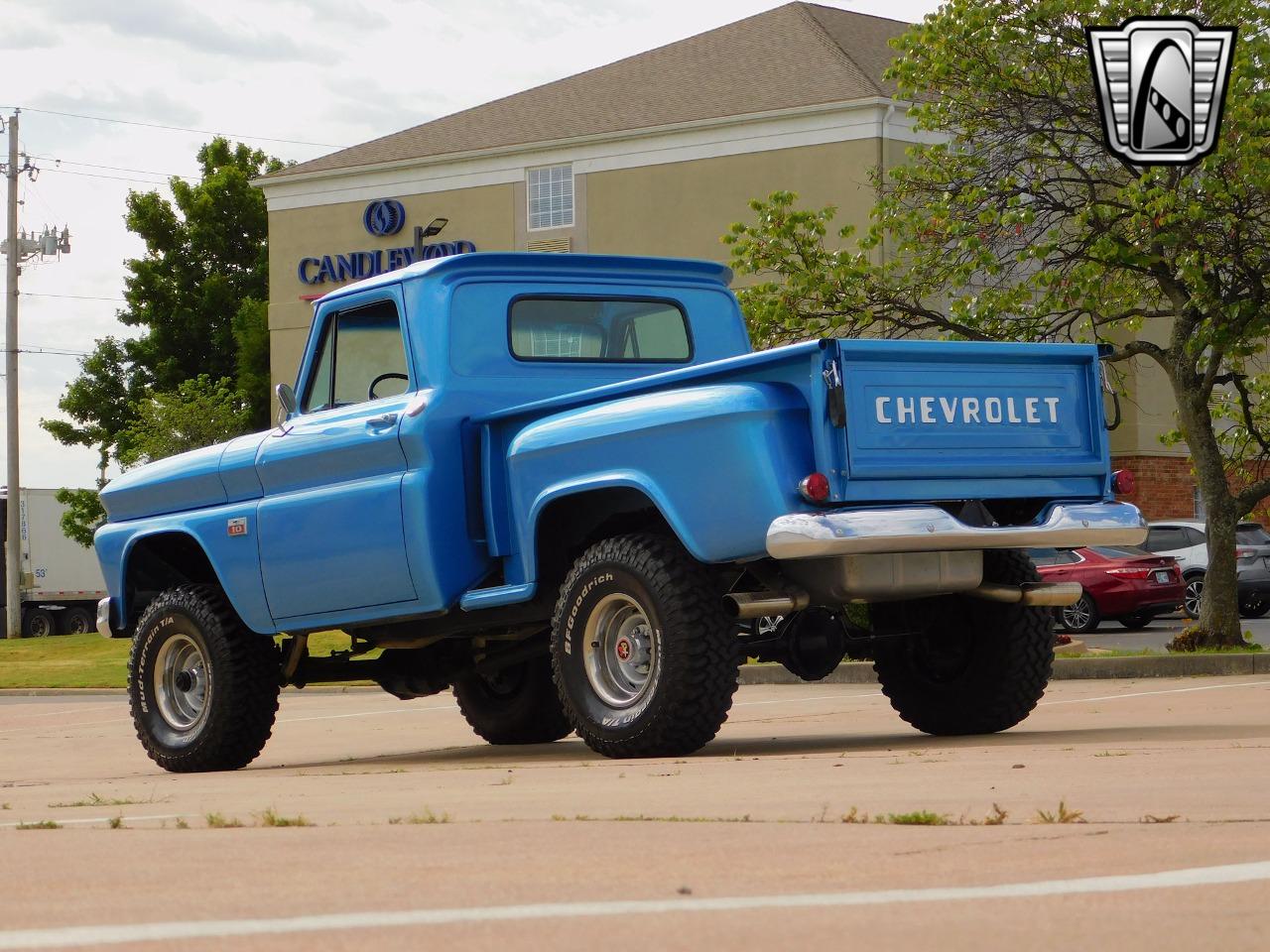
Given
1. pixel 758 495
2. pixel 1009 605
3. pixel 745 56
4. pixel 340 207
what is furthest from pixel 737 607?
pixel 340 207

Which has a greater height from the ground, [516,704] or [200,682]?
[200,682]

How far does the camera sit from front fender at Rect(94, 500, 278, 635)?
10.9 meters

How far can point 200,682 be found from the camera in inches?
443

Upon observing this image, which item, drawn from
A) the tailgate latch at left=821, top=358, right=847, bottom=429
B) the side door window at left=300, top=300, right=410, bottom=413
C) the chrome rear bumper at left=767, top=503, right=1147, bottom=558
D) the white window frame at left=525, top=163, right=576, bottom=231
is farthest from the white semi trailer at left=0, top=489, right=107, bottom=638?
the tailgate latch at left=821, top=358, right=847, bottom=429

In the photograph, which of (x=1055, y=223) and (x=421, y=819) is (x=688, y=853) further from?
(x=1055, y=223)

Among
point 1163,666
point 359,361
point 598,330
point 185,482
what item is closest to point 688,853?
point 598,330

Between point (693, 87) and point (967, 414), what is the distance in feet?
116

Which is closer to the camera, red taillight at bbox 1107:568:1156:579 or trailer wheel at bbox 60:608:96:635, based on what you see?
red taillight at bbox 1107:568:1156:579

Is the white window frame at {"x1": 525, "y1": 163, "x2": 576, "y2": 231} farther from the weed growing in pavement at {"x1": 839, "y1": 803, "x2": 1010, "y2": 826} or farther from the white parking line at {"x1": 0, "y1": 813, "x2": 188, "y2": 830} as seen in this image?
the weed growing in pavement at {"x1": 839, "y1": 803, "x2": 1010, "y2": 826}

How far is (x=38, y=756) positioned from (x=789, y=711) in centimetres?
512

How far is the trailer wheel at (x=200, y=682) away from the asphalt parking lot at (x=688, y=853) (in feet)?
3.12

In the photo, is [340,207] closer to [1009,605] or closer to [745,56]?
[745,56]

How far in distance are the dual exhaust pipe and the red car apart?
1948 centimetres

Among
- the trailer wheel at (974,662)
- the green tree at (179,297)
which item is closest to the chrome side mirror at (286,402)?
the trailer wheel at (974,662)
